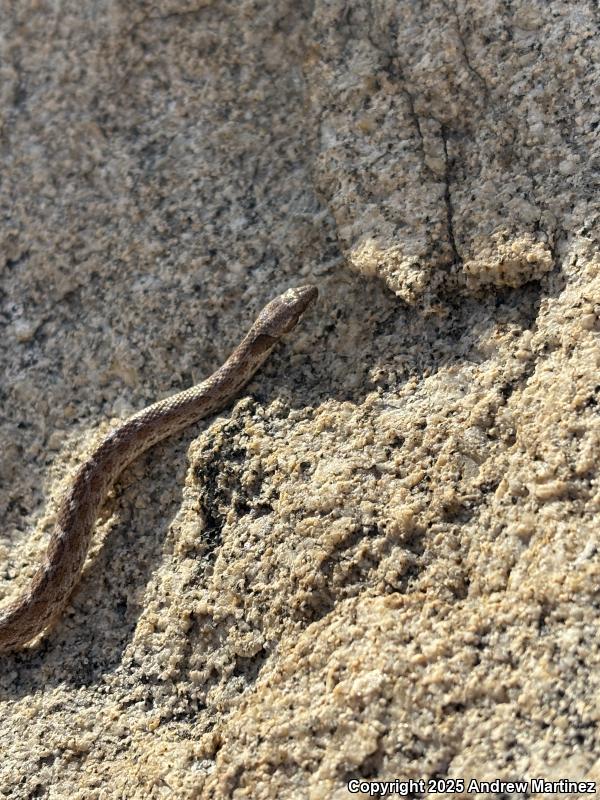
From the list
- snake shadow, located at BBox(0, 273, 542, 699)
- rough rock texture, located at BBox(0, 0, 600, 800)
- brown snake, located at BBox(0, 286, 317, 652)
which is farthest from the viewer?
brown snake, located at BBox(0, 286, 317, 652)

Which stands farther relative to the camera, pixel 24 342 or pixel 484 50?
pixel 24 342

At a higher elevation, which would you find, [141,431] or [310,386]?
[141,431]

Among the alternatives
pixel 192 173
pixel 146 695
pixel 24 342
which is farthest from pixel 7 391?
pixel 146 695

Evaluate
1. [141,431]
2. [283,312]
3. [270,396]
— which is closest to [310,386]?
[270,396]

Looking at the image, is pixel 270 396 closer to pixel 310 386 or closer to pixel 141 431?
pixel 310 386

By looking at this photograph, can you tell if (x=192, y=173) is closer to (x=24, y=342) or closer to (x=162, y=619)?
(x=24, y=342)
